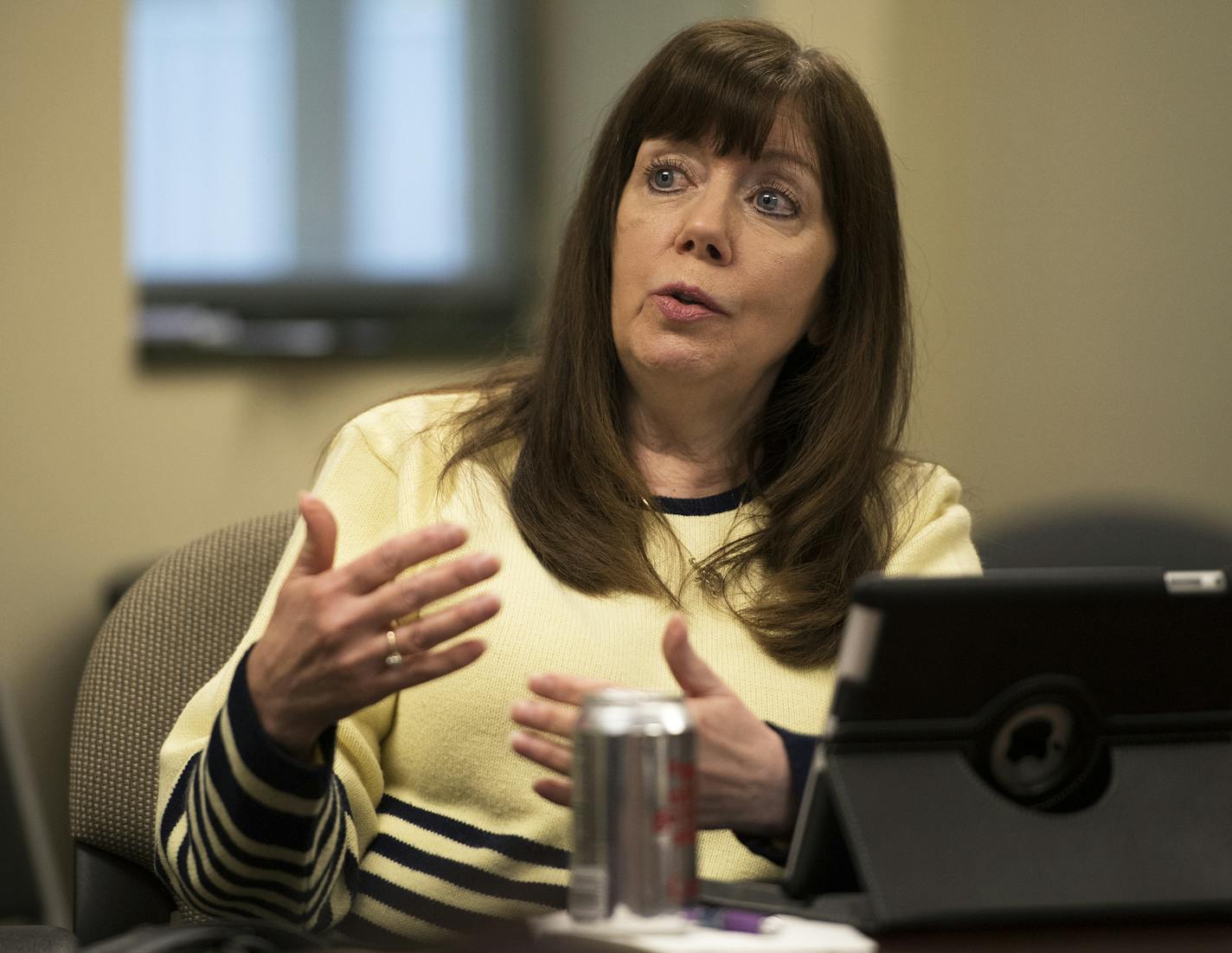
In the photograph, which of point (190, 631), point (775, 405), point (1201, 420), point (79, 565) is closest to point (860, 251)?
point (775, 405)

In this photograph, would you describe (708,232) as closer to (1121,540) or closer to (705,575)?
(705,575)

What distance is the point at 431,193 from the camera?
10.0 ft

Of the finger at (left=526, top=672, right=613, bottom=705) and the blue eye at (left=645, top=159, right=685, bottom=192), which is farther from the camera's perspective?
the blue eye at (left=645, top=159, right=685, bottom=192)

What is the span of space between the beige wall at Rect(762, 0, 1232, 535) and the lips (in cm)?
124

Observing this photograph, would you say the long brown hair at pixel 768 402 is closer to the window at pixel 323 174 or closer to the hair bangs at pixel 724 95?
the hair bangs at pixel 724 95

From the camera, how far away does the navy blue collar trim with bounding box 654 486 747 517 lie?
1.53 meters

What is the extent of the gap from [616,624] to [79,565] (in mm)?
1369

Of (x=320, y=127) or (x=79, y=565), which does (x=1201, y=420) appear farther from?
(x=79, y=565)

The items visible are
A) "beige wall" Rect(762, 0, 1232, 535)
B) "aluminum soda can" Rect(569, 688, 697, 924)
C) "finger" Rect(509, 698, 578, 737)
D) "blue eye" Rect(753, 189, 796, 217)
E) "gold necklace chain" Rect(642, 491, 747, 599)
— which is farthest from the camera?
"beige wall" Rect(762, 0, 1232, 535)

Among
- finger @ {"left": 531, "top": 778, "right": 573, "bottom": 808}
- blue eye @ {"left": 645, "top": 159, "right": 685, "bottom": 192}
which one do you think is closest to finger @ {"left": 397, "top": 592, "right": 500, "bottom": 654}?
finger @ {"left": 531, "top": 778, "right": 573, "bottom": 808}

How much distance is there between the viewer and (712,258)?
150cm

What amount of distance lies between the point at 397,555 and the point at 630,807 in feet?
0.88

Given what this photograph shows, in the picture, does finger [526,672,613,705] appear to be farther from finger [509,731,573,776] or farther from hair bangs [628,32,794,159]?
hair bangs [628,32,794,159]

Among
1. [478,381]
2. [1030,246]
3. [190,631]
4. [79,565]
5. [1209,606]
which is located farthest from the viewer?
[1030,246]
